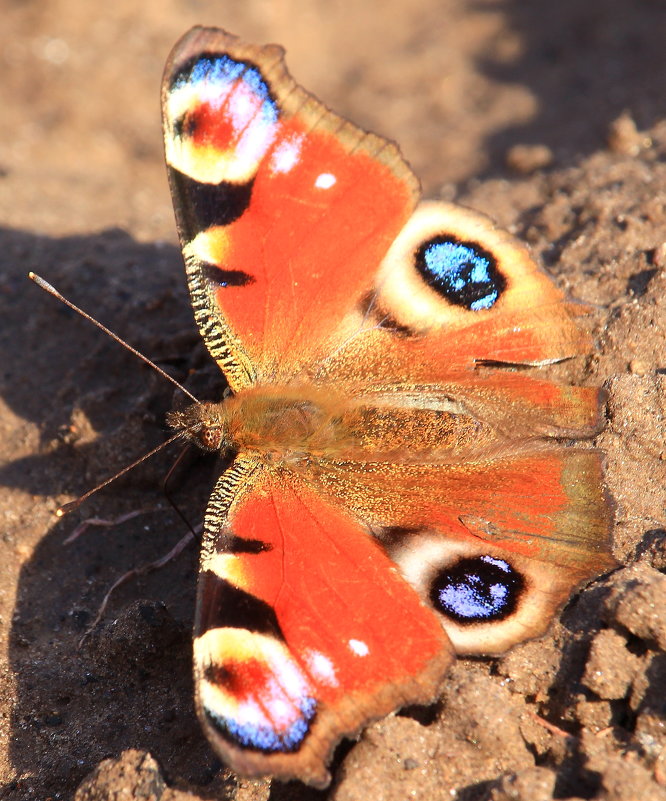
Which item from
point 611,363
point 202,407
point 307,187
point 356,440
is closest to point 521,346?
point 611,363

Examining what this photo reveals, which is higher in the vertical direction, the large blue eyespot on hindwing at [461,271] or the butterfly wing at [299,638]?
the large blue eyespot on hindwing at [461,271]

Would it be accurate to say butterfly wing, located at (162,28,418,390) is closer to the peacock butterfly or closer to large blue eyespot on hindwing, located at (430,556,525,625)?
the peacock butterfly

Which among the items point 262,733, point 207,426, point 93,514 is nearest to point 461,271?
point 207,426

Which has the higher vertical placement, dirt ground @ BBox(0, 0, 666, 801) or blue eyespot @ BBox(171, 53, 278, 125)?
blue eyespot @ BBox(171, 53, 278, 125)

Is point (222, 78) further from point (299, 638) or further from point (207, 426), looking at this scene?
point (299, 638)

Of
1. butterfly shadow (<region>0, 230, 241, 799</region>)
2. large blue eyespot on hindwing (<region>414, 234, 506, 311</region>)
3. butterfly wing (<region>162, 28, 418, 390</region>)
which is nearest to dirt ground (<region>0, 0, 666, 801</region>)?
butterfly shadow (<region>0, 230, 241, 799</region>)

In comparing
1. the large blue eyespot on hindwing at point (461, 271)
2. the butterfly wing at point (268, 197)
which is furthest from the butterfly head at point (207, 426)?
the large blue eyespot on hindwing at point (461, 271)

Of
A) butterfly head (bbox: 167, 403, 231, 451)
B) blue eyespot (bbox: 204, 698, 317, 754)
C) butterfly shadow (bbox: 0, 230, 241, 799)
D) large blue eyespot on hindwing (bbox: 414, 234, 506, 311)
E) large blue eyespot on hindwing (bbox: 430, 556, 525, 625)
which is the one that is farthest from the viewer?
large blue eyespot on hindwing (bbox: 414, 234, 506, 311)

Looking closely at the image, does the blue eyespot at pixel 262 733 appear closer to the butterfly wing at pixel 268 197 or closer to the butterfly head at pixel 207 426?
the butterfly head at pixel 207 426
